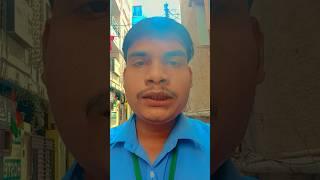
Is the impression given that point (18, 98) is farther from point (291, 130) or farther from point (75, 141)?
point (291, 130)

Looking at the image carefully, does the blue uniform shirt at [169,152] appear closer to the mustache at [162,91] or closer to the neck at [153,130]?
the neck at [153,130]

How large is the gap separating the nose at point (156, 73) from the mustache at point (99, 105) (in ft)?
1.21

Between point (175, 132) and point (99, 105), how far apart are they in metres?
0.59

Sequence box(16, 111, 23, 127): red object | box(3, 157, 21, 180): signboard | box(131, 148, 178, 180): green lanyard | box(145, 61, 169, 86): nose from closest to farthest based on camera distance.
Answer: box(145, 61, 169, 86): nose < box(131, 148, 178, 180): green lanyard < box(3, 157, 21, 180): signboard < box(16, 111, 23, 127): red object

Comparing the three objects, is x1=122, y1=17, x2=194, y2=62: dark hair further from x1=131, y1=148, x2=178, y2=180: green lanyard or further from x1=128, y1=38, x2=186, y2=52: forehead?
x1=131, y1=148, x2=178, y2=180: green lanyard

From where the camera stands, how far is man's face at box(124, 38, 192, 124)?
9.44ft

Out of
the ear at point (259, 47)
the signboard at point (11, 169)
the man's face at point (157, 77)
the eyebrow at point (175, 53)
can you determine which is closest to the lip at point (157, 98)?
the man's face at point (157, 77)

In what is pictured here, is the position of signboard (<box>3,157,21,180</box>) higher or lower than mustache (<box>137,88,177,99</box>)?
lower

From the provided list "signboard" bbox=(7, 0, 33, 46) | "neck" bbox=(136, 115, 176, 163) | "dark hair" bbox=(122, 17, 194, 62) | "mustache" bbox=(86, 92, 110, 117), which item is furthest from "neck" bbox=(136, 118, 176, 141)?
"signboard" bbox=(7, 0, 33, 46)

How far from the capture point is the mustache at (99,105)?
3.02m

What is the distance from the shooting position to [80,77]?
3.13 meters

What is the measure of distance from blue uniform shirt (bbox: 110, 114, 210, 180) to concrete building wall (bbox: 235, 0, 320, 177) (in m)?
0.56

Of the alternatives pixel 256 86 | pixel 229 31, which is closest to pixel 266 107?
pixel 256 86

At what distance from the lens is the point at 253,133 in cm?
333
